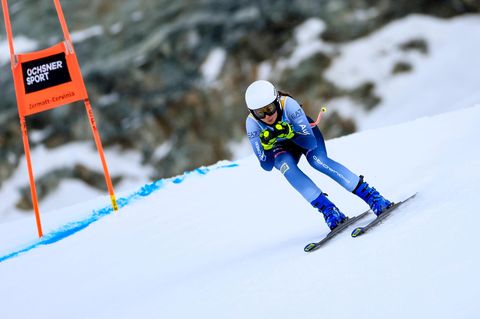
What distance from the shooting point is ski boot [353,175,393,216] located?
5.21 meters

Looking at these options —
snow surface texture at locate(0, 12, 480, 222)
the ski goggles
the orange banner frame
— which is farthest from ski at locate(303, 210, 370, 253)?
snow surface texture at locate(0, 12, 480, 222)

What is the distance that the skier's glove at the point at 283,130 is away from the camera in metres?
5.37

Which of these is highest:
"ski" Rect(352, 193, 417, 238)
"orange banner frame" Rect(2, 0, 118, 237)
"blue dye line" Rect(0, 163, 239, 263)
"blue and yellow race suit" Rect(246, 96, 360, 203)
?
"orange banner frame" Rect(2, 0, 118, 237)

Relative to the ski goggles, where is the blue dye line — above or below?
above

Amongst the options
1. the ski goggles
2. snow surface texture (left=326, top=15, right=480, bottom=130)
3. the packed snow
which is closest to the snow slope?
the packed snow

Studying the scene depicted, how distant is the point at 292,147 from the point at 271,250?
1.10m

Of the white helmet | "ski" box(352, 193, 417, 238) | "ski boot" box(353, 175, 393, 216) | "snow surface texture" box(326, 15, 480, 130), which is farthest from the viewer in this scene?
"snow surface texture" box(326, 15, 480, 130)

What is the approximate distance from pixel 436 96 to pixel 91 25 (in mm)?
24835

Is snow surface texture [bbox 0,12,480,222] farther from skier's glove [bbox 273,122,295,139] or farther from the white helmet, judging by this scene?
the white helmet

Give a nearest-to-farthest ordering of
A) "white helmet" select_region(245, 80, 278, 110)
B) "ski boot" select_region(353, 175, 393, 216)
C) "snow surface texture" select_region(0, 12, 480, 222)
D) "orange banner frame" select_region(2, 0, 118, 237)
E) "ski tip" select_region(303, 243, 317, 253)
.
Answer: "ski tip" select_region(303, 243, 317, 253) < "ski boot" select_region(353, 175, 393, 216) < "white helmet" select_region(245, 80, 278, 110) < "orange banner frame" select_region(2, 0, 118, 237) < "snow surface texture" select_region(0, 12, 480, 222)

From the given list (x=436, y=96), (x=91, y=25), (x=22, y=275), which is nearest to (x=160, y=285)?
(x=22, y=275)

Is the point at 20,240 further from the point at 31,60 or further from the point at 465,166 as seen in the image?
the point at 465,166

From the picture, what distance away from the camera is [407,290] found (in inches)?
129

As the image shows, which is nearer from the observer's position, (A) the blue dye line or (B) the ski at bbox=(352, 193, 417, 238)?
(B) the ski at bbox=(352, 193, 417, 238)
